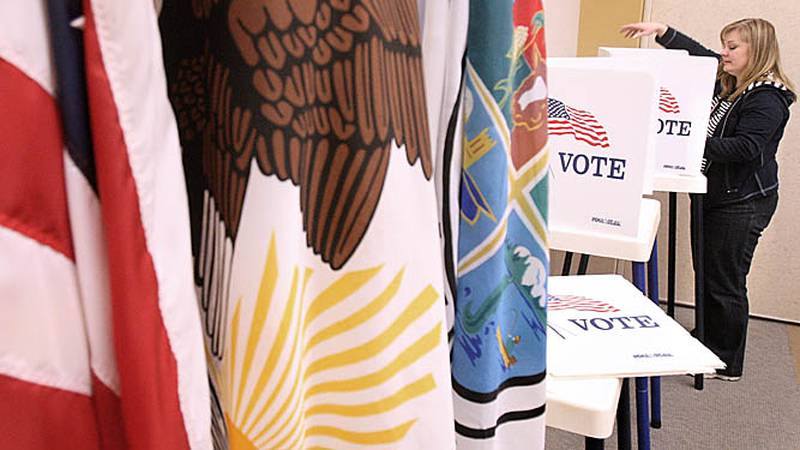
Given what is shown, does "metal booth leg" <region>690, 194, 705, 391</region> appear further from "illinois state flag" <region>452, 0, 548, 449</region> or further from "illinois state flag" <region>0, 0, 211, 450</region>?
"illinois state flag" <region>0, 0, 211, 450</region>

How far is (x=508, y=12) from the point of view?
0.52m

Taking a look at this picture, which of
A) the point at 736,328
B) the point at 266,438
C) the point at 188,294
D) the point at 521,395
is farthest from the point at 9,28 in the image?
the point at 736,328

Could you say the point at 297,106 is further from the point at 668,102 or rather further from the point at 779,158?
the point at 779,158

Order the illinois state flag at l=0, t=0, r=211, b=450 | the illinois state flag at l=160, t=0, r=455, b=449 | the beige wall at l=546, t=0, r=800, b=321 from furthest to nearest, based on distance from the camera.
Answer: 1. the beige wall at l=546, t=0, r=800, b=321
2. the illinois state flag at l=160, t=0, r=455, b=449
3. the illinois state flag at l=0, t=0, r=211, b=450

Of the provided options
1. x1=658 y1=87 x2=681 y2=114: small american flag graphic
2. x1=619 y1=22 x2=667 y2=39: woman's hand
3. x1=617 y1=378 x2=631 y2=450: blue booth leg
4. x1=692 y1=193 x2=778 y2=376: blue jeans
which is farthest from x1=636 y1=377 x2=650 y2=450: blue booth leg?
x1=619 y1=22 x2=667 y2=39: woman's hand

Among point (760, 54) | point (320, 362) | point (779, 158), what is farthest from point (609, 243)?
point (779, 158)

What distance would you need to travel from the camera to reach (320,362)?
1.45 feet

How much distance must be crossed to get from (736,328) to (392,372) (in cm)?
310

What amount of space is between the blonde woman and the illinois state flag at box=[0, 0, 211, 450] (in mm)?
3010

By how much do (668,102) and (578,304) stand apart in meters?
1.31

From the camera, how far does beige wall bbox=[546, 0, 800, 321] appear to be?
327 cm

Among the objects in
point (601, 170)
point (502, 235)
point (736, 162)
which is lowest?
point (736, 162)

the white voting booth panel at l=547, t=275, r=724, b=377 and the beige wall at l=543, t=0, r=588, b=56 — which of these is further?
the beige wall at l=543, t=0, r=588, b=56

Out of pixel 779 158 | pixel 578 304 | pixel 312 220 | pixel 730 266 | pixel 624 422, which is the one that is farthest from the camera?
pixel 779 158
